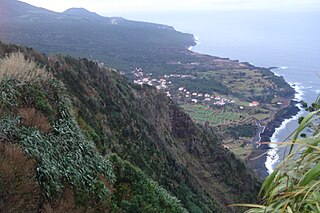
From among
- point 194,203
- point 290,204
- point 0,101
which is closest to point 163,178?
point 194,203

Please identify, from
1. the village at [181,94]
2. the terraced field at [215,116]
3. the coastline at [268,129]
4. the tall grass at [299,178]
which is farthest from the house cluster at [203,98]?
the tall grass at [299,178]

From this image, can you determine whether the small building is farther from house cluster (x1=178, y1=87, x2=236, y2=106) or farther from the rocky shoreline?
the rocky shoreline

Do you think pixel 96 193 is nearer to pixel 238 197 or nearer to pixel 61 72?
pixel 61 72

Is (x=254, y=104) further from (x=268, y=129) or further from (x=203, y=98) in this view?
(x=268, y=129)

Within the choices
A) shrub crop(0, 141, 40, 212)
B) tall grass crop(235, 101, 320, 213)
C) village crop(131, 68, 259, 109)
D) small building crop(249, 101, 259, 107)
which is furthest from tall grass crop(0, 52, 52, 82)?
small building crop(249, 101, 259, 107)

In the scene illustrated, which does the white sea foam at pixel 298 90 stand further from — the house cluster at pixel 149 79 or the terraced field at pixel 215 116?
the house cluster at pixel 149 79

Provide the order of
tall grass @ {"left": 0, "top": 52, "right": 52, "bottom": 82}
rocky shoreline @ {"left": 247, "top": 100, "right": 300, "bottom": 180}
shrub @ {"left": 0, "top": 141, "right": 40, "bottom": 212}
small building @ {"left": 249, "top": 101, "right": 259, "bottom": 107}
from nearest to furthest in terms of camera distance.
→ shrub @ {"left": 0, "top": 141, "right": 40, "bottom": 212} → tall grass @ {"left": 0, "top": 52, "right": 52, "bottom": 82} → rocky shoreline @ {"left": 247, "top": 100, "right": 300, "bottom": 180} → small building @ {"left": 249, "top": 101, "right": 259, "bottom": 107}

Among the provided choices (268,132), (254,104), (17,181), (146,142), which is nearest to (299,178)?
(17,181)
